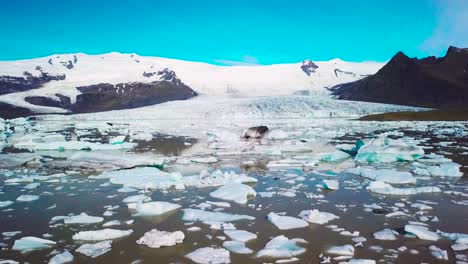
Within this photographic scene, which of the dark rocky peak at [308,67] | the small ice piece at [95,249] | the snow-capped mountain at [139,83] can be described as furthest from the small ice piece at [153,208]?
the dark rocky peak at [308,67]

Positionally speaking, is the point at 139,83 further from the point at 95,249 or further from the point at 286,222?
the point at 95,249

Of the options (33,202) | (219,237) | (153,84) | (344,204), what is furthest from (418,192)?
(153,84)

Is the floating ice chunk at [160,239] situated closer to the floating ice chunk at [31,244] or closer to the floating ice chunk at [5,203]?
the floating ice chunk at [31,244]

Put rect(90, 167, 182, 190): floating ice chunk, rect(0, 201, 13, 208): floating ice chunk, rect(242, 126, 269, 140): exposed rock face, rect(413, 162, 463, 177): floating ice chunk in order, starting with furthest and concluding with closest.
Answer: rect(242, 126, 269, 140): exposed rock face
rect(413, 162, 463, 177): floating ice chunk
rect(90, 167, 182, 190): floating ice chunk
rect(0, 201, 13, 208): floating ice chunk

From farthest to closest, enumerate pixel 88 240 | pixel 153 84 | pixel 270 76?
pixel 153 84 < pixel 270 76 < pixel 88 240

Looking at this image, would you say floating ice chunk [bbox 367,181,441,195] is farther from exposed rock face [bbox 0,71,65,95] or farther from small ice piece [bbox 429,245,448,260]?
exposed rock face [bbox 0,71,65,95]

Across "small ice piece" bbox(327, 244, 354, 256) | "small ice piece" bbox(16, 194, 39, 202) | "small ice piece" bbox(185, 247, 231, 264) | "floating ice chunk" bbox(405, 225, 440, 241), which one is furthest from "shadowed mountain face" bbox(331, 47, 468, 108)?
"small ice piece" bbox(185, 247, 231, 264)

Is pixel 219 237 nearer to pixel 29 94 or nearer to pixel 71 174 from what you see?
pixel 71 174
